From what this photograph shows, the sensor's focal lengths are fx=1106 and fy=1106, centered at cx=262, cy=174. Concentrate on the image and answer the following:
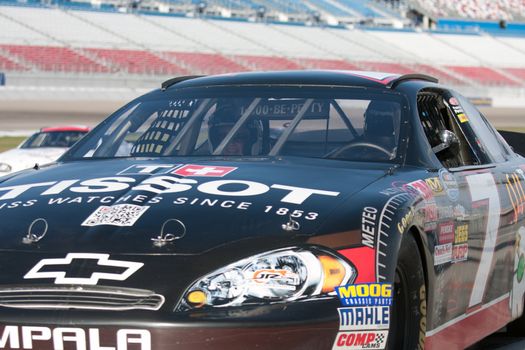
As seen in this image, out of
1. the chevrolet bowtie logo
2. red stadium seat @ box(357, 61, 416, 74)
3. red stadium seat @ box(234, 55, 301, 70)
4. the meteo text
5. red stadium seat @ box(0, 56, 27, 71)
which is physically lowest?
red stadium seat @ box(357, 61, 416, 74)

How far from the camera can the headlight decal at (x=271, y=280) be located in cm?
342

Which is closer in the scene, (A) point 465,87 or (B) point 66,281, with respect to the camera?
(B) point 66,281

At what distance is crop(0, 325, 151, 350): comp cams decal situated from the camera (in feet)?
10.8

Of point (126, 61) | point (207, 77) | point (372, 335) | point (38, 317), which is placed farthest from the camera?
point (126, 61)

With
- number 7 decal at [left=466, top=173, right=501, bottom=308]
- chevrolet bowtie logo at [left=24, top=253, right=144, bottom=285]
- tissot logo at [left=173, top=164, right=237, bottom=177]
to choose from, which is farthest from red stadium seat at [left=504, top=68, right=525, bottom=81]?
chevrolet bowtie logo at [left=24, top=253, right=144, bottom=285]

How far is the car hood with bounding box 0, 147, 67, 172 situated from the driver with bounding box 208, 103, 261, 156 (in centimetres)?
1115

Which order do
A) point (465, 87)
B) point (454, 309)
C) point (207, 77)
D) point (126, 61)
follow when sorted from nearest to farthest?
point (454, 309) → point (207, 77) → point (126, 61) → point (465, 87)

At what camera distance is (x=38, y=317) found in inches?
132

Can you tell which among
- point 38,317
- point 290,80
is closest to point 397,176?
point 290,80

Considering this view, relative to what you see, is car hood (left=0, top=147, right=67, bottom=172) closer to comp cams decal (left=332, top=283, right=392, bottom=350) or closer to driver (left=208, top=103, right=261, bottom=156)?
driver (left=208, top=103, right=261, bottom=156)

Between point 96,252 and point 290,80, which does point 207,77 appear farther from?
point 96,252

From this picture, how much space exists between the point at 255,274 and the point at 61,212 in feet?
2.59

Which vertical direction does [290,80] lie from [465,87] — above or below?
above

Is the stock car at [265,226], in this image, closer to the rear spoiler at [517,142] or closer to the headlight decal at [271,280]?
the headlight decal at [271,280]
